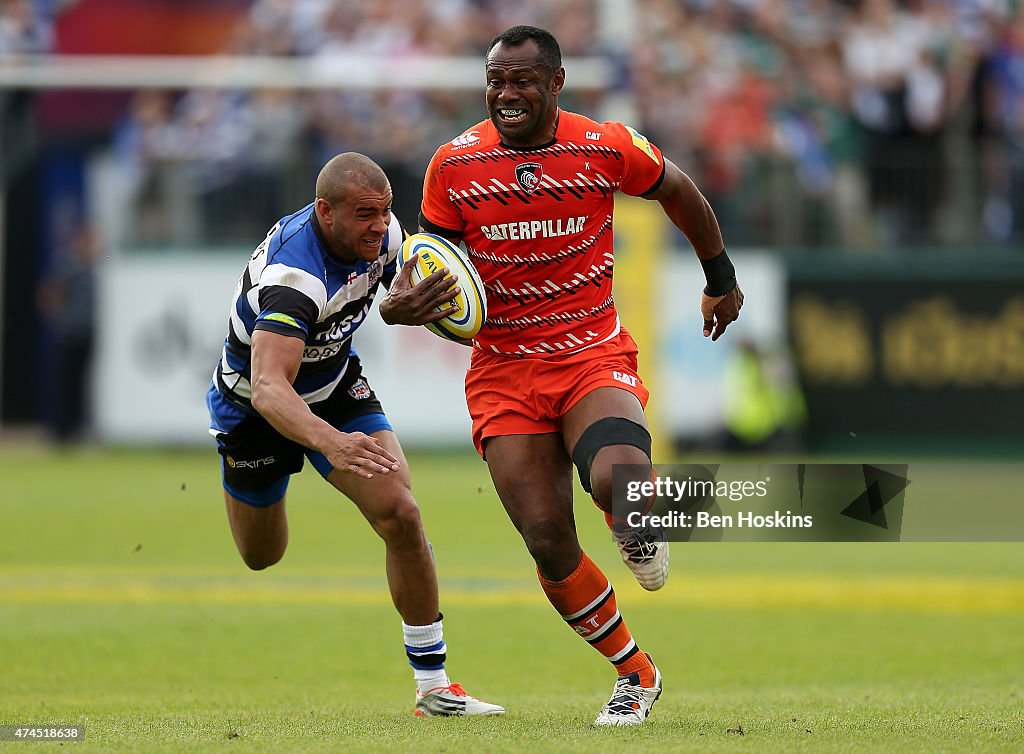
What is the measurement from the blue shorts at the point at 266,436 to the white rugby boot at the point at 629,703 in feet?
5.39

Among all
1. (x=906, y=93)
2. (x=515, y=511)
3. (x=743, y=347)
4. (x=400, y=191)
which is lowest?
(x=515, y=511)

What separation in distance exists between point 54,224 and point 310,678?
16.4 m

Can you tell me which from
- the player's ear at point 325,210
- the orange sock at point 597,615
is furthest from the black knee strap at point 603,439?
the player's ear at point 325,210

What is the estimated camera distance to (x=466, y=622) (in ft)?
31.8

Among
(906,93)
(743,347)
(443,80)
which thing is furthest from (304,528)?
(906,93)

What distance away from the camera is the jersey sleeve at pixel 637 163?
668cm

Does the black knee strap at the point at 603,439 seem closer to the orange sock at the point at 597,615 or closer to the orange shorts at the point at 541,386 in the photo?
the orange shorts at the point at 541,386

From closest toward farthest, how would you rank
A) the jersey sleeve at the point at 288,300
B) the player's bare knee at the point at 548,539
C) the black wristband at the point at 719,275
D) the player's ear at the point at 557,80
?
the jersey sleeve at the point at 288,300
the player's bare knee at the point at 548,539
the player's ear at the point at 557,80
the black wristband at the point at 719,275

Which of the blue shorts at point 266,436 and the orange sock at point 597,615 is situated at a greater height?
the blue shorts at point 266,436

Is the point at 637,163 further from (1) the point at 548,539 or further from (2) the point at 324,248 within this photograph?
(1) the point at 548,539

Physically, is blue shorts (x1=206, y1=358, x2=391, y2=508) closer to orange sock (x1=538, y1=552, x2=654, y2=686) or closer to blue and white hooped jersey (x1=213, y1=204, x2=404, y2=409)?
blue and white hooped jersey (x1=213, y1=204, x2=404, y2=409)

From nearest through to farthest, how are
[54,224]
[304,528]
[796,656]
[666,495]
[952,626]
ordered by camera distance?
[666,495] → [796,656] → [952,626] → [304,528] → [54,224]

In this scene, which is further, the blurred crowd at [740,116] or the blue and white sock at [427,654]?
the blurred crowd at [740,116]

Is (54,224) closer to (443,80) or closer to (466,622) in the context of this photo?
(443,80)
